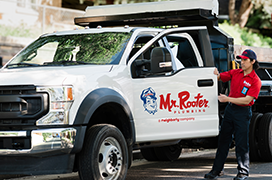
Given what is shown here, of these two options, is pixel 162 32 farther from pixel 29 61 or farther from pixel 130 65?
pixel 29 61

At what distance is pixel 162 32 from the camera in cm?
676

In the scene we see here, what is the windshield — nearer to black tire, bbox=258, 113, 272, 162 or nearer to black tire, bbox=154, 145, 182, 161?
black tire, bbox=154, 145, 182, 161

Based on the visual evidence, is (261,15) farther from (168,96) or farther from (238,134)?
(168,96)

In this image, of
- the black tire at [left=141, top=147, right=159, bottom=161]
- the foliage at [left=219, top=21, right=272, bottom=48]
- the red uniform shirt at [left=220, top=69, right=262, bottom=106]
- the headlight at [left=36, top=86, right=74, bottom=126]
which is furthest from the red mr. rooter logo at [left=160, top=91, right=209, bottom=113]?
the foliage at [left=219, top=21, right=272, bottom=48]

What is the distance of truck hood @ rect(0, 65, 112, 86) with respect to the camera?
5324 millimetres

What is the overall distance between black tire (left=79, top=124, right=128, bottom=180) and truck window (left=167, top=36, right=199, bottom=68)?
6.74 feet

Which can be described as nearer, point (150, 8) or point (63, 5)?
point (150, 8)

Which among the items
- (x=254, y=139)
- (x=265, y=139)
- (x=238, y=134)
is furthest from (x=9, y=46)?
(x=238, y=134)

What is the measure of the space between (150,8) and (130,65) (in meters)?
2.37

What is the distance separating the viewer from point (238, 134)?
6.84 metres

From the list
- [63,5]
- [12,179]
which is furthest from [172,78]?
[63,5]

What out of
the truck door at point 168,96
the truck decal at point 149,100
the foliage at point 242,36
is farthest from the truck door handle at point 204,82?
the foliage at point 242,36

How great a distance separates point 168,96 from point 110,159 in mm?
1246

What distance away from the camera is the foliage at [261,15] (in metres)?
23.7
